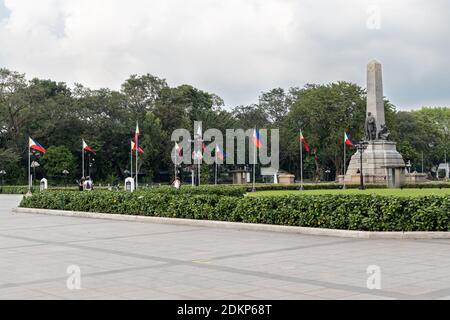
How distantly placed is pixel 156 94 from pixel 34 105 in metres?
16.7

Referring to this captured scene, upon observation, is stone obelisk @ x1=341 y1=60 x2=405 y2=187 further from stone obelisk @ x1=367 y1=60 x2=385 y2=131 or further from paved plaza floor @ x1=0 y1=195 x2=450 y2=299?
paved plaza floor @ x1=0 y1=195 x2=450 y2=299

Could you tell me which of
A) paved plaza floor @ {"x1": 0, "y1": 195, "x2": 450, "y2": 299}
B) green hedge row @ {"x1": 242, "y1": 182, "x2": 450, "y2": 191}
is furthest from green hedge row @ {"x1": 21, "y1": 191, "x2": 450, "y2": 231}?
green hedge row @ {"x1": 242, "y1": 182, "x2": 450, "y2": 191}

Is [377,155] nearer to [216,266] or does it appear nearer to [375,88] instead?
[375,88]

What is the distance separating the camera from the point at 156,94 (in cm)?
7906

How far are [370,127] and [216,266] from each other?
4237 cm

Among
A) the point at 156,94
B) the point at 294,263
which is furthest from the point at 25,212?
the point at 156,94

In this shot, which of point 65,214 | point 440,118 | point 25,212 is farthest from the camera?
point 440,118

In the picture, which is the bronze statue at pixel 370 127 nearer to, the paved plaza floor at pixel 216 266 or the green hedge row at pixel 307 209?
the green hedge row at pixel 307 209

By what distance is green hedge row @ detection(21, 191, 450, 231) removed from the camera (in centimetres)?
1479

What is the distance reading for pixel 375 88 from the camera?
163 feet

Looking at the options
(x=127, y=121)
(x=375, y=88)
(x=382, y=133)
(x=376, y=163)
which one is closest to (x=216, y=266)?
(x=375, y=88)

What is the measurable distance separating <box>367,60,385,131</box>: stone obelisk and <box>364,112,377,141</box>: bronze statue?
47 cm
